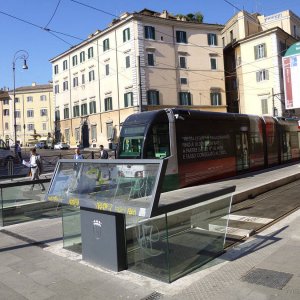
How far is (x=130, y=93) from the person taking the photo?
48438 mm

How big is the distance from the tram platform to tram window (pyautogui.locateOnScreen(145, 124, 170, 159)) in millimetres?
6777

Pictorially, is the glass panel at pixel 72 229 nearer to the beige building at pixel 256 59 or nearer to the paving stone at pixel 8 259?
the paving stone at pixel 8 259

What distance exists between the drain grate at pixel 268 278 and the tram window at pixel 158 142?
28.1 ft

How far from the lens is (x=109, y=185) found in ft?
19.4

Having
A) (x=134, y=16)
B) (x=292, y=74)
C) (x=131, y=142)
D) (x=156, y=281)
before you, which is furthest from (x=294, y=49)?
(x=134, y=16)

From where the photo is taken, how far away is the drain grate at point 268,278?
5147 millimetres

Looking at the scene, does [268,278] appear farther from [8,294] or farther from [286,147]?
[286,147]

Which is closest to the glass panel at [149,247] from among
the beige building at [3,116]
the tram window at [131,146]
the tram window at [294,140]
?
the tram window at [131,146]

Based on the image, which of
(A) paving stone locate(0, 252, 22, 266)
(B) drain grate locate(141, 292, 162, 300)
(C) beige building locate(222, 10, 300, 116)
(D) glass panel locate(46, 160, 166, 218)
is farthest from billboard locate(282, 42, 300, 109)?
(C) beige building locate(222, 10, 300, 116)

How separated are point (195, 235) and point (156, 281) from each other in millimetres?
1042

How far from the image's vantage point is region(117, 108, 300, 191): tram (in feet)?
46.3

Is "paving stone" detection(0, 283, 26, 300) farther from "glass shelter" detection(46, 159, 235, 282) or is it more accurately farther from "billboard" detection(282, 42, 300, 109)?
"billboard" detection(282, 42, 300, 109)

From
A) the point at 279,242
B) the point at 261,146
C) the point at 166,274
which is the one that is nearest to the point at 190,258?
the point at 166,274

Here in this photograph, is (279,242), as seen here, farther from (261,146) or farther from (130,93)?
(130,93)
